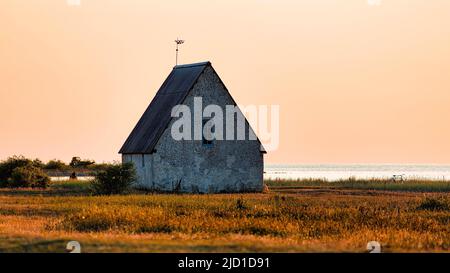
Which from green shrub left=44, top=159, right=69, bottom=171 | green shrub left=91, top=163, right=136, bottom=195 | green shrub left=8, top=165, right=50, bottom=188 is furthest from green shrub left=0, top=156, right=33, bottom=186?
green shrub left=44, top=159, right=69, bottom=171

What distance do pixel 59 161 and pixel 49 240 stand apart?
282 feet

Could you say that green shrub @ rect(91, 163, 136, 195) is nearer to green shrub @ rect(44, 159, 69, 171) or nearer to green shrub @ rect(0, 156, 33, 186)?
green shrub @ rect(0, 156, 33, 186)

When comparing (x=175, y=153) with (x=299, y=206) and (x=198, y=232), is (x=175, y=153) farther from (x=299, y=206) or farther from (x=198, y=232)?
(x=198, y=232)

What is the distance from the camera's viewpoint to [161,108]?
62969mm

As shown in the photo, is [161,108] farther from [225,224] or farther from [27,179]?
[225,224]

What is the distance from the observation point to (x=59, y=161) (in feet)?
361

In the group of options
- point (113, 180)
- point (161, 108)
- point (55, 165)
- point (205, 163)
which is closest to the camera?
point (113, 180)

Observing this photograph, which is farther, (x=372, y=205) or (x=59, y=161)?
(x=59, y=161)

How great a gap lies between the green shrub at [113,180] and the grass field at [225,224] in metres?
5.27

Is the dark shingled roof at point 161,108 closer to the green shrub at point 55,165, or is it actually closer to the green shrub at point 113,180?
the green shrub at point 113,180

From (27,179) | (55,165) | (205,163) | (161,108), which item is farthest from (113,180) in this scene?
(55,165)

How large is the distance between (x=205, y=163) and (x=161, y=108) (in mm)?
4811

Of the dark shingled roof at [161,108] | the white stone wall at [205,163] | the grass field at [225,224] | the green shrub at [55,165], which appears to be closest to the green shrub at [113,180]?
the white stone wall at [205,163]
